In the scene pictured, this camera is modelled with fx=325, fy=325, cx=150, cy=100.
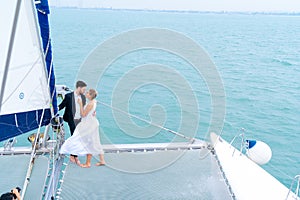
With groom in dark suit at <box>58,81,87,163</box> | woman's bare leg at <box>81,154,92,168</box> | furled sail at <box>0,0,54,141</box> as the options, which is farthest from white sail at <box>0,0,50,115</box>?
woman's bare leg at <box>81,154,92,168</box>

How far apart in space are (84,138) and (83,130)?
125 mm

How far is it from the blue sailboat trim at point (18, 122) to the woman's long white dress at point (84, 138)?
1.66 ft

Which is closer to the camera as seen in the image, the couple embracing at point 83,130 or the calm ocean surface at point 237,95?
the couple embracing at point 83,130

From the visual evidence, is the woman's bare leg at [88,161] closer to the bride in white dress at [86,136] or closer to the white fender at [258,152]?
the bride in white dress at [86,136]

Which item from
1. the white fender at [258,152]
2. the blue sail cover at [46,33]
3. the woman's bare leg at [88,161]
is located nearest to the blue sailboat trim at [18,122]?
the blue sail cover at [46,33]

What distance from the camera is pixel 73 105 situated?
4.98m

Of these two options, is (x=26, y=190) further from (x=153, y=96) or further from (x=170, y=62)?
(x=170, y=62)

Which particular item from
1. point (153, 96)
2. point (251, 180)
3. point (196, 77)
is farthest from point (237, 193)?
point (196, 77)

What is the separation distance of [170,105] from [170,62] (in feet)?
31.5

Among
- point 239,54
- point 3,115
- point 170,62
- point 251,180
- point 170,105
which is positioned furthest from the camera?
point 239,54

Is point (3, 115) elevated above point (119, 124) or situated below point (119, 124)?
above

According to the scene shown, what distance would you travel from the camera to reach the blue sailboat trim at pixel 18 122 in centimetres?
391

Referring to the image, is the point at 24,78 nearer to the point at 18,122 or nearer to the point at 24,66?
the point at 24,66

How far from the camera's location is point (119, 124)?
10828 mm
